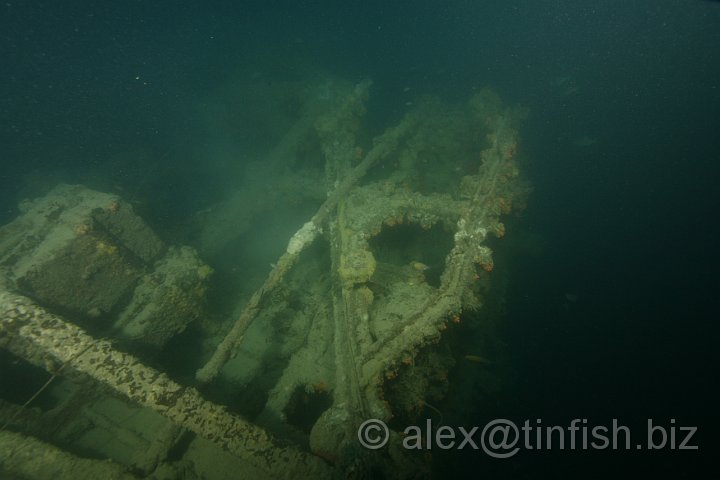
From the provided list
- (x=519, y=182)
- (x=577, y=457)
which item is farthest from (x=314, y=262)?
(x=577, y=457)

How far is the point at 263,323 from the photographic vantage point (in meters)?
5.38

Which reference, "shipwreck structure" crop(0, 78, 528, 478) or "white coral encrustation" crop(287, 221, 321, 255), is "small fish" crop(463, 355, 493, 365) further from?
"white coral encrustation" crop(287, 221, 321, 255)

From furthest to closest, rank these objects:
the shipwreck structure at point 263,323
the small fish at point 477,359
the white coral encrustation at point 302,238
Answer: the white coral encrustation at point 302,238, the small fish at point 477,359, the shipwreck structure at point 263,323

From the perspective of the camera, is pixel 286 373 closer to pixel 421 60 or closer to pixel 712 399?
pixel 712 399

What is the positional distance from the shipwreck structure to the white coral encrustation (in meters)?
0.03

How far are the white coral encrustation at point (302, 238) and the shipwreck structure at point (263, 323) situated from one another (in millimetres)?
28

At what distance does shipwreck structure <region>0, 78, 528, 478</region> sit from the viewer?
2963mm

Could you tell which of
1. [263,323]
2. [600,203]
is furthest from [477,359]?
[600,203]

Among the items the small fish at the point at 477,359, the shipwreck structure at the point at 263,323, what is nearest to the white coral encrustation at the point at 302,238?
the shipwreck structure at the point at 263,323

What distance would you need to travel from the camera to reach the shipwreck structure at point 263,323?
296 cm

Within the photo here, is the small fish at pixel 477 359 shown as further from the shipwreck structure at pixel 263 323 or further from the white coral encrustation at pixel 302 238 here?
the white coral encrustation at pixel 302 238

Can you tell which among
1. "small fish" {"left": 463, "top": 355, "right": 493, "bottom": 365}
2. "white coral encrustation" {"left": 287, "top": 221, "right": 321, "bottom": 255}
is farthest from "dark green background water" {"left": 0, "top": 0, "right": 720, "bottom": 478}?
"white coral encrustation" {"left": 287, "top": 221, "right": 321, "bottom": 255}

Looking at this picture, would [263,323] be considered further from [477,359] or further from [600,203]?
[600,203]

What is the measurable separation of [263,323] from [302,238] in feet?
5.74
